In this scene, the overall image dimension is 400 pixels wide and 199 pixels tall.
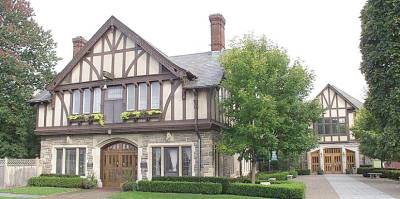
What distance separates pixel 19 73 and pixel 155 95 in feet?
39.9

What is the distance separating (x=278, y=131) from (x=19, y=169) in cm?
1453

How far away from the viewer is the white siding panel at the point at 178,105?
2162 centimetres

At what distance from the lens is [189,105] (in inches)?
847

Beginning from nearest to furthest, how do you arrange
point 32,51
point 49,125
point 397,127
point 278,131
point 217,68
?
point 397,127 < point 278,131 < point 217,68 < point 49,125 < point 32,51

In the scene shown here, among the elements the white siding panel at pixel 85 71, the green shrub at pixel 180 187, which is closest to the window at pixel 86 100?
the white siding panel at pixel 85 71

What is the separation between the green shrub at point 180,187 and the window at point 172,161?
71.3 inches

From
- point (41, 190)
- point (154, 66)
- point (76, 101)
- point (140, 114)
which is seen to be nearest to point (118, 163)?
point (140, 114)

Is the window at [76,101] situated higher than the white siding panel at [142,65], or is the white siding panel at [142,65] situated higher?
the white siding panel at [142,65]

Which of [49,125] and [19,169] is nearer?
[19,169]

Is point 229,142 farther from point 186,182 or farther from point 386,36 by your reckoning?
point 386,36

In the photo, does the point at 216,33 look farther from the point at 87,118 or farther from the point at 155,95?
the point at 87,118

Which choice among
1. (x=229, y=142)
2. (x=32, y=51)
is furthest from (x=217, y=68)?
(x=32, y=51)

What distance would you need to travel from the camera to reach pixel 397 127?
1908 centimetres

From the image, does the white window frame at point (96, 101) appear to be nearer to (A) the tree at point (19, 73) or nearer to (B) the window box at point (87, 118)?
(B) the window box at point (87, 118)
